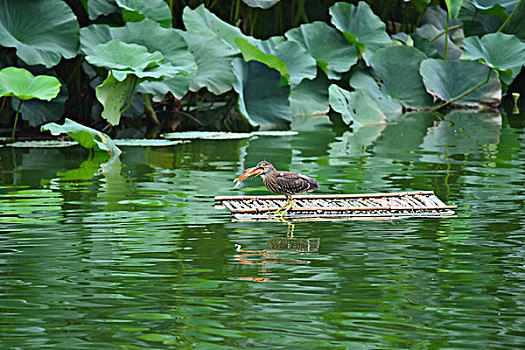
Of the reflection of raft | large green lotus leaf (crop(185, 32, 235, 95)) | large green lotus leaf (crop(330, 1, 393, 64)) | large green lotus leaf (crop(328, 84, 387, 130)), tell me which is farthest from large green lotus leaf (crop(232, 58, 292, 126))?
the reflection of raft

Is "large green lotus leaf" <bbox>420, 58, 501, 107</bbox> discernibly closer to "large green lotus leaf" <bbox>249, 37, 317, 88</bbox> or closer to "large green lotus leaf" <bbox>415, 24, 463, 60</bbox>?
"large green lotus leaf" <bbox>415, 24, 463, 60</bbox>

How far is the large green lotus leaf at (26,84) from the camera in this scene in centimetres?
615

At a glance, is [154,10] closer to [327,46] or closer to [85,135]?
[85,135]

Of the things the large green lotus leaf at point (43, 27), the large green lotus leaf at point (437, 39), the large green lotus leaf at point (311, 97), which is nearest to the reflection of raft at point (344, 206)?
the large green lotus leaf at point (43, 27)

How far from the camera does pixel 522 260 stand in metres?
3.13

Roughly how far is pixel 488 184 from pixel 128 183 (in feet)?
6.73

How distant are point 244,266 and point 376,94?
259 inches

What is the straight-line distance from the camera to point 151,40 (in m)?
7.26

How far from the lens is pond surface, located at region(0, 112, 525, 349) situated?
7.78 ft

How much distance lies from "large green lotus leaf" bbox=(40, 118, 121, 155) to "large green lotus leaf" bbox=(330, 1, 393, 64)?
400 cm

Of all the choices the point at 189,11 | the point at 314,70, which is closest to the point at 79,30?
the point at 189,11

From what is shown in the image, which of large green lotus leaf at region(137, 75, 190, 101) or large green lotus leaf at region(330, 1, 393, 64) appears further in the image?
large green lotus leaf at region(330, 1, 393, 64)

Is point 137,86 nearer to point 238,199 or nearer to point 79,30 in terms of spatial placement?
→ point 79,30

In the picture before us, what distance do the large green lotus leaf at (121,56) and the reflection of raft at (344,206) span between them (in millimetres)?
2646
